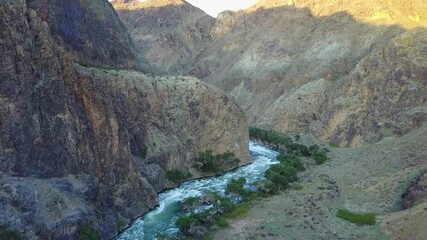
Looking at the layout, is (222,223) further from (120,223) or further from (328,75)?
(328,75)

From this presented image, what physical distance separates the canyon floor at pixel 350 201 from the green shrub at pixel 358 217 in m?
0.74

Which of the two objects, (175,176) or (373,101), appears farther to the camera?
(373,101)

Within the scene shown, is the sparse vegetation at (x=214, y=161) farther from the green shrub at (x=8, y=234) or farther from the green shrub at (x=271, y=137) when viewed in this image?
the green shrub at (x=8, y=234)

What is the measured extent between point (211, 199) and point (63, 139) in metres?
23.6

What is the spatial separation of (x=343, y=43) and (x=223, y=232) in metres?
108

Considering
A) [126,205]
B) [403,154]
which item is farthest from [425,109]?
[126,205]

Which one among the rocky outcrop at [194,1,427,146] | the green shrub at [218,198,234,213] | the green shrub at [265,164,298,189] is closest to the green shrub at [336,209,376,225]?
the green shrub at [265,164,298,189]

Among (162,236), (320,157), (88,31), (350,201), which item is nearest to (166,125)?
(88,31)

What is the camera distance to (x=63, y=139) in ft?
181

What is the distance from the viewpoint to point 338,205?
2515 inches

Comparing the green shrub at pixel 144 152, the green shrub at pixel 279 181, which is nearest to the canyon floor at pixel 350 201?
the green shrub at pixel 279 181

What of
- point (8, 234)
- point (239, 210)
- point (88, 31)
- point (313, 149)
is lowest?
point (239, 210)

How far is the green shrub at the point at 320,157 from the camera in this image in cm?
9019

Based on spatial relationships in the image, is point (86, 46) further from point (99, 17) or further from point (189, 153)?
point (189, 153)
